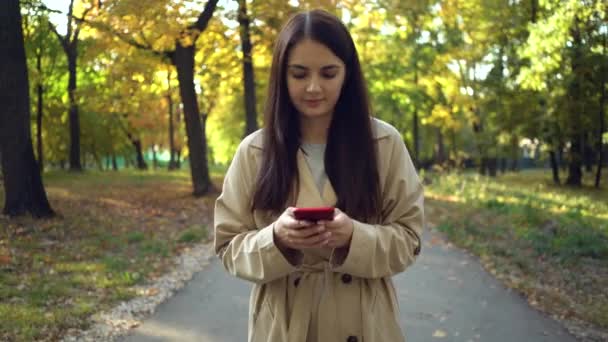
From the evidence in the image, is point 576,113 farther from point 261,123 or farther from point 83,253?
point 83,253

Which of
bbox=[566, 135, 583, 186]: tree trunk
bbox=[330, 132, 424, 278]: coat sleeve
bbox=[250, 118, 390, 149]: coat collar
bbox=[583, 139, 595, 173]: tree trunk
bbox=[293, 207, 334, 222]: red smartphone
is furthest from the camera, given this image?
bbox=[583, 139, 595, 173]: tree trunk

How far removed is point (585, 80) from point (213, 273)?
13696 mm

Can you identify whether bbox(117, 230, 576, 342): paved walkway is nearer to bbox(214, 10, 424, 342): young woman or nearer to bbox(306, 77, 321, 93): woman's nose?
bbox(214, 10, 424, 342): young woman

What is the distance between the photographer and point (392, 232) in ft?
6.31

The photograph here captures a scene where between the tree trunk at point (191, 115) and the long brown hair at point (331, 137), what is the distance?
13.3 meters

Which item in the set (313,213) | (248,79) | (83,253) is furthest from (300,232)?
(248,79)

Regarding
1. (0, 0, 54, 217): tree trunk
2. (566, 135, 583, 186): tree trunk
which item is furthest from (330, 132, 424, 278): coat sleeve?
(566, 135, 583, 186): tree trunk

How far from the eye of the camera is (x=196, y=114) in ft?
50.3

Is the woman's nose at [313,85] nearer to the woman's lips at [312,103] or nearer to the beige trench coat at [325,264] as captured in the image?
the woman's lips at [312,103]

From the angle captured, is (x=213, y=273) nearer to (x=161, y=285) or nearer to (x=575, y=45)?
(x=161, y=285)

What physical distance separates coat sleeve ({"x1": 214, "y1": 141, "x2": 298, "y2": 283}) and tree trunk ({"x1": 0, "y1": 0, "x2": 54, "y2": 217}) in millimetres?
9055

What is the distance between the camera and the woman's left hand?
5.69ft

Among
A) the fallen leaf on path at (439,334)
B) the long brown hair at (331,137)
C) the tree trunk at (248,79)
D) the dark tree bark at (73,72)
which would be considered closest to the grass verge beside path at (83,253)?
the tree trunk at (248,79)

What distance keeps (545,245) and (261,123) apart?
4.24 metres
